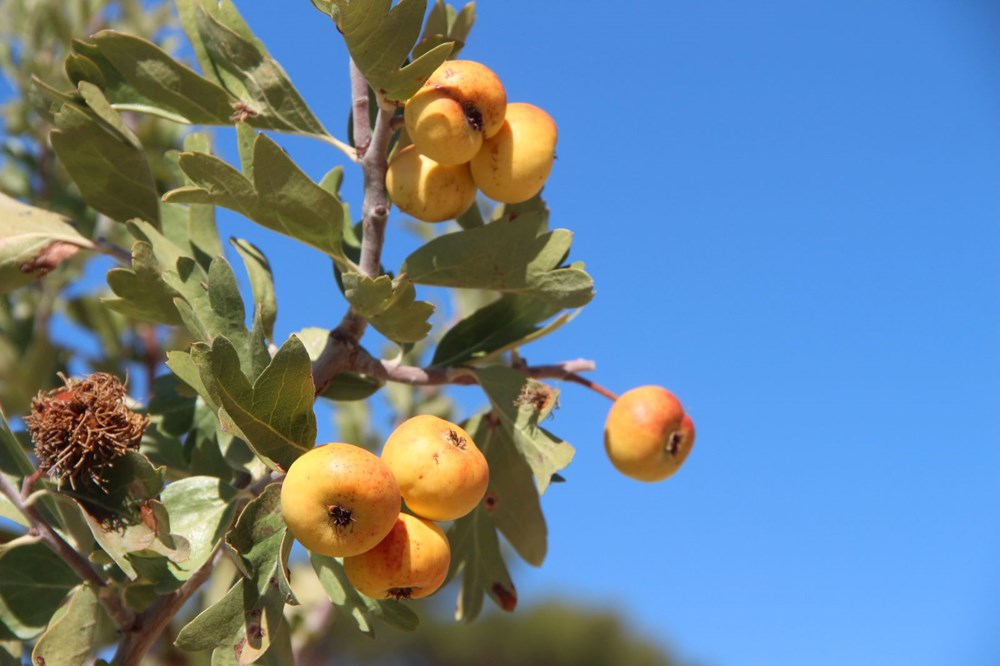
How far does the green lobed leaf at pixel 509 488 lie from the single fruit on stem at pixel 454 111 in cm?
55

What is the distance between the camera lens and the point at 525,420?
1.62 metres

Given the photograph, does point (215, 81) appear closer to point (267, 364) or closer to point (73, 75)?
point (73, 75)

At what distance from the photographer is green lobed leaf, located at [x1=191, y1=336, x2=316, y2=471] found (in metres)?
1.26

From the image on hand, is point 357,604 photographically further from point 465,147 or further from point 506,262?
point 465,147

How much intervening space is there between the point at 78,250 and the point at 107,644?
0.85 metres

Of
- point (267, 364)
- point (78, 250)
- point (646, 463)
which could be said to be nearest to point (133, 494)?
point (267, 364)

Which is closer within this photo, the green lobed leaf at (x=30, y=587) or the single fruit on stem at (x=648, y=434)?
the green lobed leaf at (x=30, y=587)

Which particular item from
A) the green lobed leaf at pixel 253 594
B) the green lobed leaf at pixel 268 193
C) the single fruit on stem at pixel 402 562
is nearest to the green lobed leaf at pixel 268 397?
the green lobed leaf at pixel 253 594

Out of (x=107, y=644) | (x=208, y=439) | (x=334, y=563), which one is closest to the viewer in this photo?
(x=334, y=563)

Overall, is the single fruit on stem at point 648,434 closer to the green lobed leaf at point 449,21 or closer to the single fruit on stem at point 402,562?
the single fruit on stem at point 402,562

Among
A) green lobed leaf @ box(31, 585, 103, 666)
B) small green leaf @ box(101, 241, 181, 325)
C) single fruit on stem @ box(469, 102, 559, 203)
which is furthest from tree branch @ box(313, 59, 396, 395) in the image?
green lobed leaf @ box(31, 585, 103, 666)

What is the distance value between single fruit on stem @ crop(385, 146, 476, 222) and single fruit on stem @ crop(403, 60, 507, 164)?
0.22ft

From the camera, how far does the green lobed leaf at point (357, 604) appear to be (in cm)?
139

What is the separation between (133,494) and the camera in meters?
1.42
